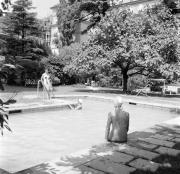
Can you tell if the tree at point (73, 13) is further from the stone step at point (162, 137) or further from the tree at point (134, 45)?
the stone step at point (162, 137)

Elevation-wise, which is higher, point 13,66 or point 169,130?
point 13,66

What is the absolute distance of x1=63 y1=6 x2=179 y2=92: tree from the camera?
976 inches

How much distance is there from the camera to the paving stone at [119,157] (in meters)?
7.12

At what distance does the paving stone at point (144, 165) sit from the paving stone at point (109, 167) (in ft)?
0.90

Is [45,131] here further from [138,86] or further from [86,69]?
[138,86]

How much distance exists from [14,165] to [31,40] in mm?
30195

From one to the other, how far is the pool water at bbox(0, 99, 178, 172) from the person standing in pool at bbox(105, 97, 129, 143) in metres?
0.94

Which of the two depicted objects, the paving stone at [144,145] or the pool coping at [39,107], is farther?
the pool coping at [39,107]

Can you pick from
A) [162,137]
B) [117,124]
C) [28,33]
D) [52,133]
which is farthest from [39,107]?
[28,33]

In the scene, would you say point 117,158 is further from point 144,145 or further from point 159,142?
point 159,142

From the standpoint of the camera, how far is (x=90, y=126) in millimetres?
12375

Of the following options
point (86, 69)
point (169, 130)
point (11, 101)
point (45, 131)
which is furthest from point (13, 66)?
point (86, 69)

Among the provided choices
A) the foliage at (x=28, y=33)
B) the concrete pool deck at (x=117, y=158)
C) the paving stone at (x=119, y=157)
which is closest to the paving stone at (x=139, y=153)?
the concrete pool deck at (x=117, y=158)

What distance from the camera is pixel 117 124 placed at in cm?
861
